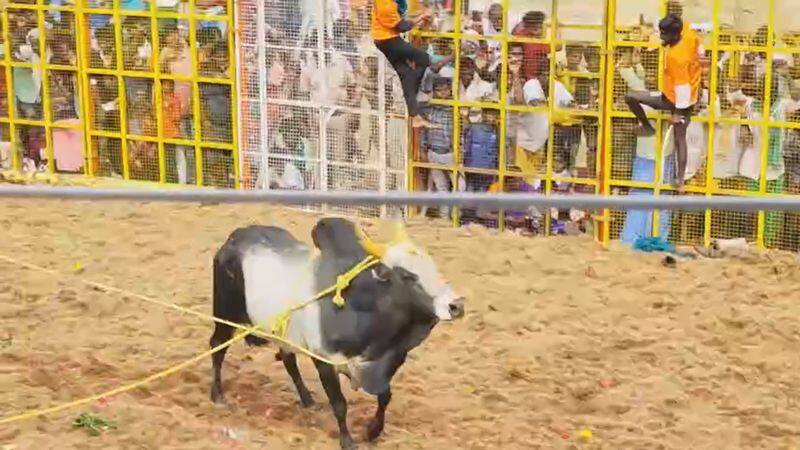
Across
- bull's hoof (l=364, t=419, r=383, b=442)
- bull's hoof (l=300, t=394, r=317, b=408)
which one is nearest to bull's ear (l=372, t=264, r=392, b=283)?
bull's hoof (l=364, t=419, r=383, b=442)

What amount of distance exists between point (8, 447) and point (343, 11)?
15.9ft

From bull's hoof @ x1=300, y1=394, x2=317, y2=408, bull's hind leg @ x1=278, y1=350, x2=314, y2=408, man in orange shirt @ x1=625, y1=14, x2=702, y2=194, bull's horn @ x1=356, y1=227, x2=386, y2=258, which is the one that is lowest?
bull's hoof @ x1=300, y1=394, x2=317, y2=408

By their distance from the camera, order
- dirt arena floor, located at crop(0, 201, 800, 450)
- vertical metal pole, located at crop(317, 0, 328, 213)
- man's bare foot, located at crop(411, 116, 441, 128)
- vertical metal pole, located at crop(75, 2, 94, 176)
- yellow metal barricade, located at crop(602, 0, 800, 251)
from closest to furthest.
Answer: dirt arena floor, located at crop(0, 201, 800, 450) < yellow metal barricade, located at crop(602, 0, 800, 251) < man's bare foot, located at crop(411, 116, 441, 128) < vertical metal pole, located at crop(317, 0, 328, 213) < vertical metal pole, located at crop(75, 2, 94, 176)

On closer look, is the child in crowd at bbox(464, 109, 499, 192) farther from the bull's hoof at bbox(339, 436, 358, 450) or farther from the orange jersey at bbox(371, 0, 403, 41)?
the bull's hoof at bbox(339, 436, 358, 450)

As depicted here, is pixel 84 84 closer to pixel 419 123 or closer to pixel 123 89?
pixel 123 89

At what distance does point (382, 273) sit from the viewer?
574cm

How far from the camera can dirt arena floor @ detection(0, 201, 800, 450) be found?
6258mm

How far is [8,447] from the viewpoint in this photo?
5.73 m

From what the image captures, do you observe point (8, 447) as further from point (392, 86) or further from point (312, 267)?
point (392, 86)

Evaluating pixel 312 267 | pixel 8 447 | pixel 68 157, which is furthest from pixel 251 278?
pixel 68 157

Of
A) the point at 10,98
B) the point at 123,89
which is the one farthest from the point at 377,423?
the point at 10,98

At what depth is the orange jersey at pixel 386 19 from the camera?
9.20 meters

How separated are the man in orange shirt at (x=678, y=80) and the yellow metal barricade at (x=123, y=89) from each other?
3.20m

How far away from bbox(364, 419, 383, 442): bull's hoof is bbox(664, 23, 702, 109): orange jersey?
3.69 m
